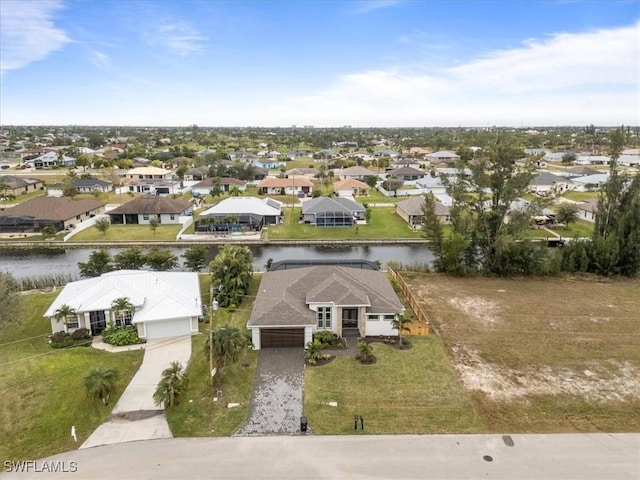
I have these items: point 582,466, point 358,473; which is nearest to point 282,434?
point 358,473

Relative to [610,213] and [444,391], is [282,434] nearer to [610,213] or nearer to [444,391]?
[444,391]

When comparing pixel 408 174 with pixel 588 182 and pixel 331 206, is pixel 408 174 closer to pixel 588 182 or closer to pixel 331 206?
pixel 588 182

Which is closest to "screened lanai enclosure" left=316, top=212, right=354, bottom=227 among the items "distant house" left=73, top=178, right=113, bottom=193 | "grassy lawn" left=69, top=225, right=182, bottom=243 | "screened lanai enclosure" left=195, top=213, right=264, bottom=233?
"screened lanai enclosure" left=195, top=213, right=264, bottom=233

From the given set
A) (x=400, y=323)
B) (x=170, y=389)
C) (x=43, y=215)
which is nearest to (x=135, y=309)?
(x=170, y=389)

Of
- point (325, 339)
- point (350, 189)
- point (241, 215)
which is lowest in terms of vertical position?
point (325, 339)

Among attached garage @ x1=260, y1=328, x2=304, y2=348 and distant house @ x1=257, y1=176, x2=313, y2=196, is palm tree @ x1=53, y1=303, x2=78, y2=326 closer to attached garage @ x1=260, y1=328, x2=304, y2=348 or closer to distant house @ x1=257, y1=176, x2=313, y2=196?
attached garage @ x1=260, y1=328, x2=304, y2=348

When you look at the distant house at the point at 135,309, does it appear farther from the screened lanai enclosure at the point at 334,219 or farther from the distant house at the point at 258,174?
the distant house at the point at 258,174
